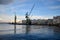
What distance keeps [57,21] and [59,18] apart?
34 centimetres

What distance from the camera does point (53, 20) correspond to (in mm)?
10195

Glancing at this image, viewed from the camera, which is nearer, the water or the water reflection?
the water

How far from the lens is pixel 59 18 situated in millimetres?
9977

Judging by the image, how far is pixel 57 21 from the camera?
32.4ft

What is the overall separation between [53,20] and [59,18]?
548mm

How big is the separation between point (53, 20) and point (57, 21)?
44cm

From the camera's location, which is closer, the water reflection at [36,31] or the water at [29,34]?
the water at [29,34]

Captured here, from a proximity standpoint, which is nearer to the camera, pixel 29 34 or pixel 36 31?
pixel 29 34
